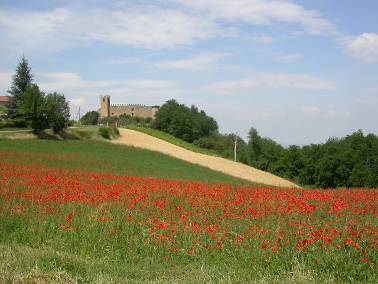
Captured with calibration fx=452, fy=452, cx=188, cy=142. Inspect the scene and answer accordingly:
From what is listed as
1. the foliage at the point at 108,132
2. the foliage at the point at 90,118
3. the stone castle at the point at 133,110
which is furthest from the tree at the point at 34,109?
the stone castle at the point at 133,110

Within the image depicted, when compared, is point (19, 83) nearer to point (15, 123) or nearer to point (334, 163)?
point (15, 123)

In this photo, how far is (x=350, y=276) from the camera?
7430 millimetres

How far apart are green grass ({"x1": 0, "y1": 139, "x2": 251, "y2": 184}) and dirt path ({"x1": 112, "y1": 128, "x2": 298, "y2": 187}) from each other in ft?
13.3

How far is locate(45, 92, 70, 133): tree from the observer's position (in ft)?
182

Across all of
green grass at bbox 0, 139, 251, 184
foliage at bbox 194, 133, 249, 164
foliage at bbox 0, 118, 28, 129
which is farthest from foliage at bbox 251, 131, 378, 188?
foliage at bbox 0, 118, 28, 129

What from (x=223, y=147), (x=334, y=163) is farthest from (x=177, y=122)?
(x=334, y=163)

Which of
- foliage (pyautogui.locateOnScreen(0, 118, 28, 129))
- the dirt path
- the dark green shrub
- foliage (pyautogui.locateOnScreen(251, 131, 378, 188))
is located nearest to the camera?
the dirt path

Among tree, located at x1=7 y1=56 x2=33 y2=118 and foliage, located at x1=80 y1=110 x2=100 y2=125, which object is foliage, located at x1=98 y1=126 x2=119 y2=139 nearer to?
tree, located at x1=7 y1=56 x2=33 y2=118

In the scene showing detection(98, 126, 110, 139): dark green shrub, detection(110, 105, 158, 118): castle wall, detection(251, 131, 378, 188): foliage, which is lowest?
detection(251, 131, 378, 188): foliage

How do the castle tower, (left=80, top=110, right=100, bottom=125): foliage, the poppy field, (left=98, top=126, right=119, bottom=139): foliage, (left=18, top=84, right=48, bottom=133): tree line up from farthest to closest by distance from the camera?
1. the castle tower
2. (left=80, top=110, right=100, bottom=125): foliage
3. (left=98, top=126, right=119, bottom=139): foliage
4. (left=18, top=84, right=48, bottom=133): tree
5. the poppy field

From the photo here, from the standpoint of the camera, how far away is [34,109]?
54375 millimetres

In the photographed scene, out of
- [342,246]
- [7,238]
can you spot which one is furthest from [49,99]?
[342,246]

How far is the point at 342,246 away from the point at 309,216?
11.9 ft

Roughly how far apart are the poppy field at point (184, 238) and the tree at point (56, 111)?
41965 mm
